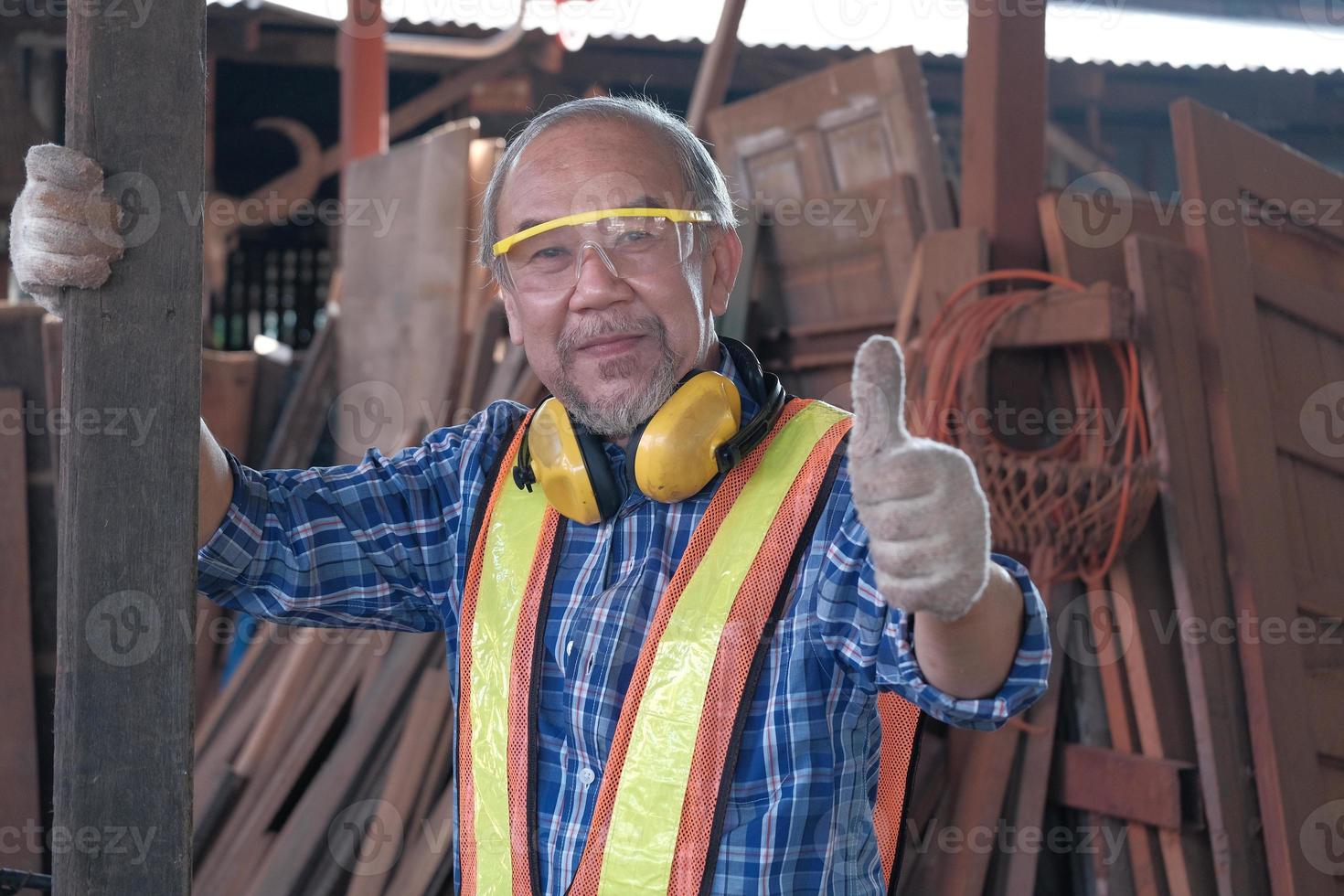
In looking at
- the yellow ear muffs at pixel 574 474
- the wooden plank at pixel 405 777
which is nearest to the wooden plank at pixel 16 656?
the wooden plank at pixel 405 777

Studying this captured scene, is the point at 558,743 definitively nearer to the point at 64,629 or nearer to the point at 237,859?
the point at 64,629

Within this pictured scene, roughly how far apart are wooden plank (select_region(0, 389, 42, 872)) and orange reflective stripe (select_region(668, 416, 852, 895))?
10.6 feet

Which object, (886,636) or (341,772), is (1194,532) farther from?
(341,772)

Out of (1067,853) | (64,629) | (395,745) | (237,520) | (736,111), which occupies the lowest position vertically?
(1067,853)

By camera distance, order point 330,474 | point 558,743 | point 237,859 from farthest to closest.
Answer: point 237,859 → point 330,474 → point 558,743

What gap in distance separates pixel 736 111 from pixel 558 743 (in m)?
3.53

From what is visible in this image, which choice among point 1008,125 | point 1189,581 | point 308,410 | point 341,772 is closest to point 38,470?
point 308,410

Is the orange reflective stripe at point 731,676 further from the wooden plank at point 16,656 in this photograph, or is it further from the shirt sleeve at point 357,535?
the wooden plank at point 16,656

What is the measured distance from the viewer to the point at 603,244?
1867 millimetres

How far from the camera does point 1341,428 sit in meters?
3.44

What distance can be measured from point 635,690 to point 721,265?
73 cm

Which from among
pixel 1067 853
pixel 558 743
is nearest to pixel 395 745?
pixel 1067 853

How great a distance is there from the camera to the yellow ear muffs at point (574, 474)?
184 centimetres

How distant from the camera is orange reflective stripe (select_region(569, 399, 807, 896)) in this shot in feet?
5.56
